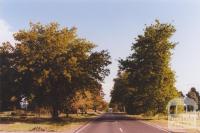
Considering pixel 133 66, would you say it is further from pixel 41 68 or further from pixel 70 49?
pixel 41 68

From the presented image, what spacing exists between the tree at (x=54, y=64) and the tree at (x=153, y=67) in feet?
31.4

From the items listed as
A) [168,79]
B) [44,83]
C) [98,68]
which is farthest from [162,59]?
[44,83]

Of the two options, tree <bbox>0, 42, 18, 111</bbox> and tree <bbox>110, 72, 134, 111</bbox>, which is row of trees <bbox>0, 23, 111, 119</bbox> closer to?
tree <bbox>0, 42, 18, 111</bbox>

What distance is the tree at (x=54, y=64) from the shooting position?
44875mm

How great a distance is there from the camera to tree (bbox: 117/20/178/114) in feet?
184

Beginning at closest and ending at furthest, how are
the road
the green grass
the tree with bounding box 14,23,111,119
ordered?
the road → the green grass → the tree with bounding box 14,23,111,119

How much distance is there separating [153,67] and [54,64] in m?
17.6

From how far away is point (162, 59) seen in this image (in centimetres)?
5662

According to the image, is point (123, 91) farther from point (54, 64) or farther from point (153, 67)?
point (54, 64)

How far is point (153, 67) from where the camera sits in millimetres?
56969

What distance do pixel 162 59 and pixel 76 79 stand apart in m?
15.3

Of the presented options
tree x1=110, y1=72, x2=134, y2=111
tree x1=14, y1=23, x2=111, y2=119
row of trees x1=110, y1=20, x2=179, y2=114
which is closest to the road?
tree x1=14, y1=23, x2=111, y2=119

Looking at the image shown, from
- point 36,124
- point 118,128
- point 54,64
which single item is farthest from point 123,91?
point 118,128

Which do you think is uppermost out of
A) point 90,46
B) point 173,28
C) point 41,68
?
point 173,28
